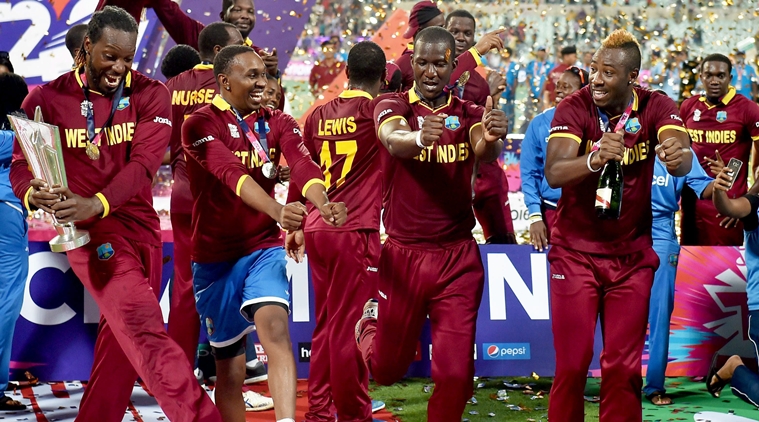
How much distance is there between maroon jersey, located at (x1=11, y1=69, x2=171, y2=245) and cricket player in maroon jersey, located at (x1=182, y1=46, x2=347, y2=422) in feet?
0.96

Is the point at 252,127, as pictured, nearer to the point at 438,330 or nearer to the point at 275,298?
the point at 275,298

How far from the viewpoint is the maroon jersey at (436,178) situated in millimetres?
5523

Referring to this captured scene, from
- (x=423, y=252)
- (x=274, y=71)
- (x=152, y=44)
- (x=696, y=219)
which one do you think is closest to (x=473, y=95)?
(x=274, y=71)

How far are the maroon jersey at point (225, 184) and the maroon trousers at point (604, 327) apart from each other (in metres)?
1.62

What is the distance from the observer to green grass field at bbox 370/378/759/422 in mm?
6703

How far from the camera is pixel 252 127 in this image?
5.57 m

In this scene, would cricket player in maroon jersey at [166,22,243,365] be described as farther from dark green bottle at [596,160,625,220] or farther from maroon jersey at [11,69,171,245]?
dark green bottle at [596,160,625,220]

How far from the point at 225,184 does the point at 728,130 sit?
596cm

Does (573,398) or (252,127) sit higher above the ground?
(252,127)

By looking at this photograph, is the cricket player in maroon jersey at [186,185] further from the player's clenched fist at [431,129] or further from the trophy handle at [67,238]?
the player's clenched fist at [431,129]

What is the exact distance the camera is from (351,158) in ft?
21.5

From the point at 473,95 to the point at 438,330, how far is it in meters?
2.48

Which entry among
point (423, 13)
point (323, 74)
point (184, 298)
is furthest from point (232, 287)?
point (323, 74)

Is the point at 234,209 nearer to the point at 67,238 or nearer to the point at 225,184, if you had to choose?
the point at 225,184
